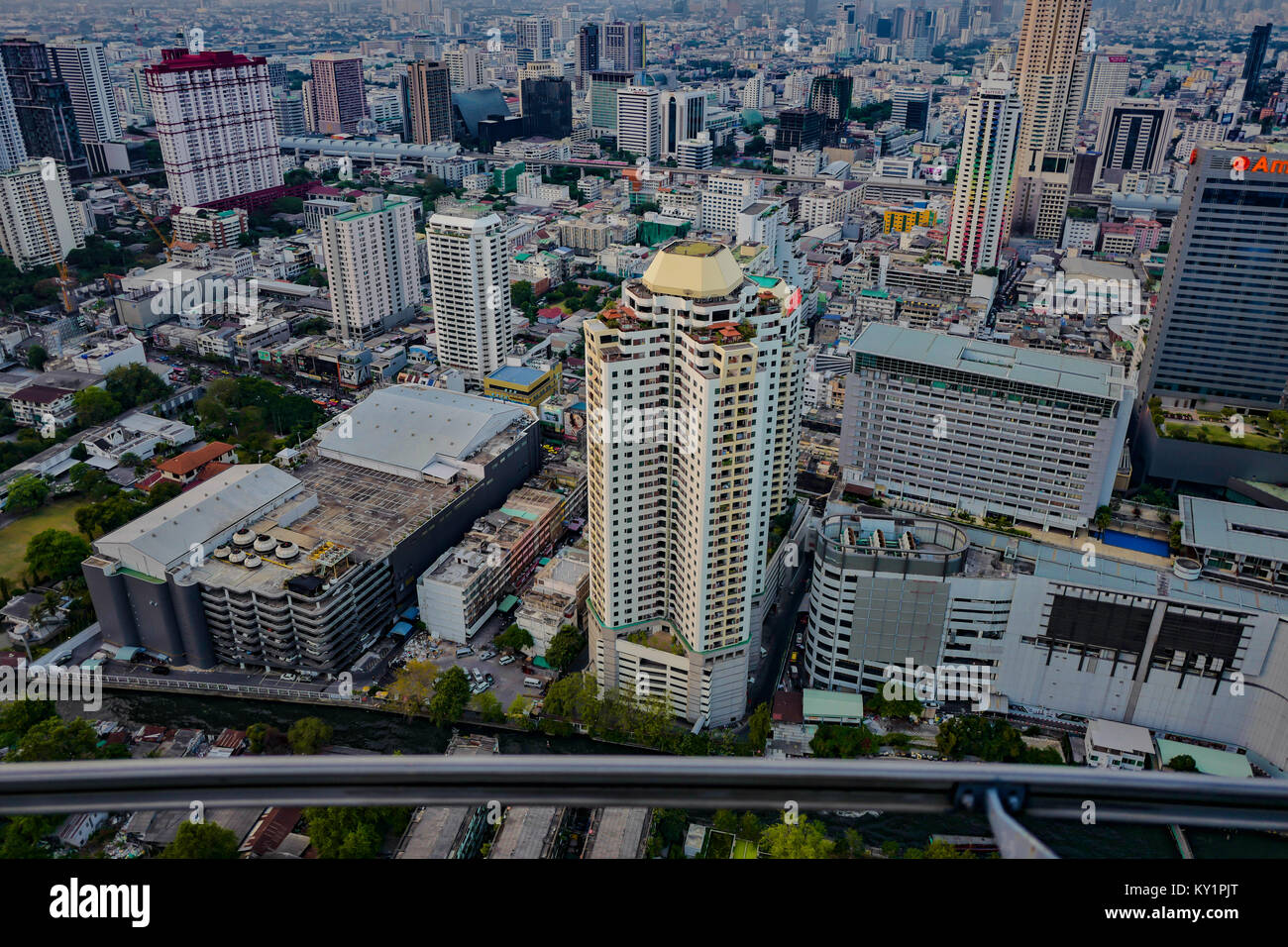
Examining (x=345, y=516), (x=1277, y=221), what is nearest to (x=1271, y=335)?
(x=1277, y=221)

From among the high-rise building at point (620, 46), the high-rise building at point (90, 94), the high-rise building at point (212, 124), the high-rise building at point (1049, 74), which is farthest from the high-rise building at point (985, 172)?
the high-rise building at point (620, 46)

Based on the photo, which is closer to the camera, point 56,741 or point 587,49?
point 56,741

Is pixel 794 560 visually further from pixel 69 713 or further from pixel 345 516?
pixel 69 713

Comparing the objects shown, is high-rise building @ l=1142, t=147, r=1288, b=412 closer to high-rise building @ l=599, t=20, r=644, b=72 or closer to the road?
the road

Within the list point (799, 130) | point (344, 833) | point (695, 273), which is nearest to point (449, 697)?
point (344, 833)

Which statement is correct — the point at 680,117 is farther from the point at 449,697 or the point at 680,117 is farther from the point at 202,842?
the point at 202,842

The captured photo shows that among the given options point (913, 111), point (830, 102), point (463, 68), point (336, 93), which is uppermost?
point (463, 68)
